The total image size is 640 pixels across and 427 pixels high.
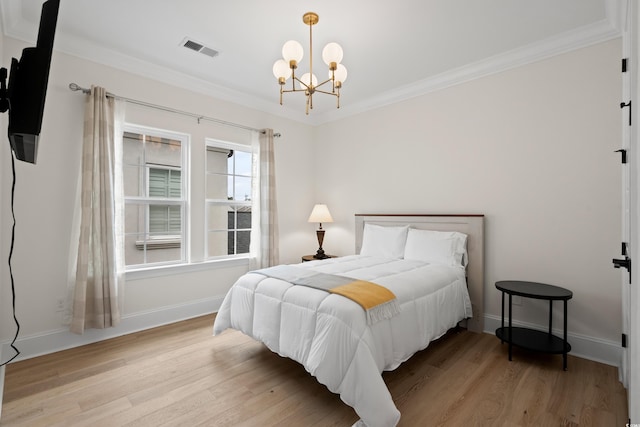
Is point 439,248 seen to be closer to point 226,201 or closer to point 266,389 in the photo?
point 266,389

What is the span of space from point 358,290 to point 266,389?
922mm

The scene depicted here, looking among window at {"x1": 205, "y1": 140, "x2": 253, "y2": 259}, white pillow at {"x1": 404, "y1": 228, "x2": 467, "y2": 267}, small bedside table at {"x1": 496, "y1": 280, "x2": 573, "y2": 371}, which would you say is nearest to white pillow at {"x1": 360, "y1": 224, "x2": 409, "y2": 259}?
white pillow at {"x1": 404, "y1": 228, "x2": 467, "y2": 267}

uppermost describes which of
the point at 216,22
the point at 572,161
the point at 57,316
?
the point at 216,22

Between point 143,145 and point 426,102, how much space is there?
322 cm

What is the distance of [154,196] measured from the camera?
11.2 feet

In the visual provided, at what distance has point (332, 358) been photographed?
185 centimetres

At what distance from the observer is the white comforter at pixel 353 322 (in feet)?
5.76

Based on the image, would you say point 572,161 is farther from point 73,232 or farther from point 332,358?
point 73,232

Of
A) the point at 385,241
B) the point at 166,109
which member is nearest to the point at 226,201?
the point at 166,109

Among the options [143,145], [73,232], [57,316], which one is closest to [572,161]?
[143,145]

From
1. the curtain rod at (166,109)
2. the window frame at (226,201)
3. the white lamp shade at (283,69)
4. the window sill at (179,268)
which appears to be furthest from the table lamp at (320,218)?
the white lamp shade at (283,69)

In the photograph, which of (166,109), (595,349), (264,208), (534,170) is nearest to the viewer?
(595,349)

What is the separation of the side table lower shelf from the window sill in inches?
116

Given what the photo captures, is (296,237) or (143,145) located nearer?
(143,145)
